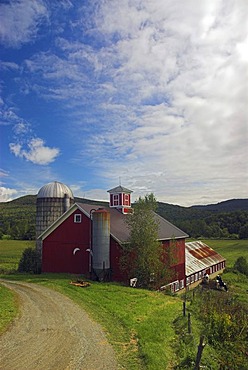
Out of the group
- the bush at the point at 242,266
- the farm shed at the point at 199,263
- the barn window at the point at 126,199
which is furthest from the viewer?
the bush at the point at 242,266

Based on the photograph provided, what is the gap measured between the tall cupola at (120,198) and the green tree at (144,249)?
7.22 meters

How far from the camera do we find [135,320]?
15.4 metres

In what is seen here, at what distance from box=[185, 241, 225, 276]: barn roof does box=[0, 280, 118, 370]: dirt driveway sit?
22.7m

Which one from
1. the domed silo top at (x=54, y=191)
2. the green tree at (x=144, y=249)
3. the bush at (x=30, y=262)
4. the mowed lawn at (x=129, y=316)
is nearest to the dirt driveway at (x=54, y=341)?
the mowed lawn at (x=129, y=316)

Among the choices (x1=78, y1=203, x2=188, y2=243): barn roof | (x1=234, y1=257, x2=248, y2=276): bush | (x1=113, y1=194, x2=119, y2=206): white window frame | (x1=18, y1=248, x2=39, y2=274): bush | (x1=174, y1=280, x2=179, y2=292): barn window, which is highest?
(x1=113, y1=194, x2=119, y2=206): white window frame

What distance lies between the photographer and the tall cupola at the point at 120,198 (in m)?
34.0

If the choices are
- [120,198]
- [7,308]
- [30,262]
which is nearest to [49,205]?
[30,262]

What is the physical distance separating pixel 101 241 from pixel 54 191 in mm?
7567

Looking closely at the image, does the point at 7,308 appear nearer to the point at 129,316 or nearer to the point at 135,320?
the point at 129,316

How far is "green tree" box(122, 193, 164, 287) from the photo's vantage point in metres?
25.3

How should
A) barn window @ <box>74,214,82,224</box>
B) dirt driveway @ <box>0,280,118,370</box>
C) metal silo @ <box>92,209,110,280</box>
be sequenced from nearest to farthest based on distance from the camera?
dirt driveway @ <box>0,280,118,370</box>
metal silo @ <box>92,209,110,280</box>
barn window @ <box>74,214,82,224</box>

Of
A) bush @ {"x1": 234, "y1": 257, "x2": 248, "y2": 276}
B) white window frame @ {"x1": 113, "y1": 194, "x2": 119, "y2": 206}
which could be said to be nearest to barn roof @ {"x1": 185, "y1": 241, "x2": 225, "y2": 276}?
bush @ {"x1": 234, "y1": 257, "x2": 248, "y2": 276}

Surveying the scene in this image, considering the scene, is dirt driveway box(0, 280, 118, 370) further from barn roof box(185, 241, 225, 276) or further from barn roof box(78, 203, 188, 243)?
barn roof box(185, 241, 225, 276)

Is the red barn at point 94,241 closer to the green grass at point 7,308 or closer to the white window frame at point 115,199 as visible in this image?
the white window frame at point 115,199
